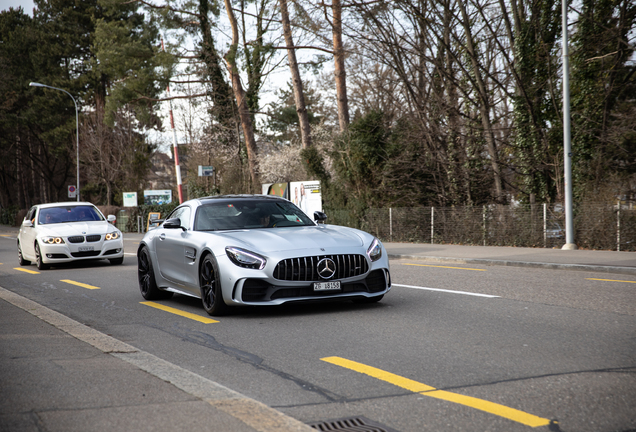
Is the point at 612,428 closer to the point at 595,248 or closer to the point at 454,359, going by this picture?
the point at 454,359

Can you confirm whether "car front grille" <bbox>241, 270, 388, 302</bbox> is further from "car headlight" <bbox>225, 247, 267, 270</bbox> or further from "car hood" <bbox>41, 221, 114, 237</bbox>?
"car hood" <bbox>41, 221, 114, 237</bbox>

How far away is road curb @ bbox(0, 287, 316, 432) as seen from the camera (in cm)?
388

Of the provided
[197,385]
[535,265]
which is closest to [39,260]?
[535,265]

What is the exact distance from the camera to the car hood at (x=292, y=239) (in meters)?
7.91

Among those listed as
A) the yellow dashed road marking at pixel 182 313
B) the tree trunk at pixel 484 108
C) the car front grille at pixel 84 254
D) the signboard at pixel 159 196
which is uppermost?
the tree trunk at pixel 484 108

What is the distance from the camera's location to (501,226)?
67.4 feet

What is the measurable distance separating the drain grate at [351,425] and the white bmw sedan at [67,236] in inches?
535

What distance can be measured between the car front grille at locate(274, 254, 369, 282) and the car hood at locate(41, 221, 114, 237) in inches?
406

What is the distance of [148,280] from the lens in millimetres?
10086

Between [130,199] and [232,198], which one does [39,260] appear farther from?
[130,199]

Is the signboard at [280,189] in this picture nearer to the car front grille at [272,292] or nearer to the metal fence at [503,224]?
the metal fence at [503,224]

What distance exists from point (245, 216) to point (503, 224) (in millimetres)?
13088

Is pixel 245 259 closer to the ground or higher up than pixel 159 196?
closer to the ground

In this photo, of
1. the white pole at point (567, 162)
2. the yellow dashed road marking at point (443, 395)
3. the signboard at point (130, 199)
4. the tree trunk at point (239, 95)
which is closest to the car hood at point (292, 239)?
the yellow dashed road marking at point (443, 395)
